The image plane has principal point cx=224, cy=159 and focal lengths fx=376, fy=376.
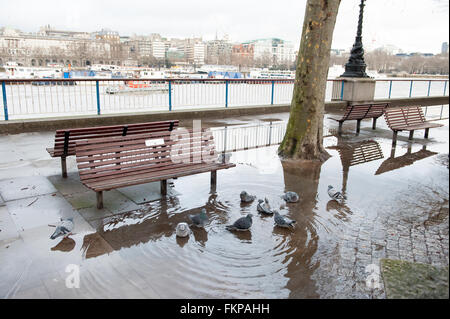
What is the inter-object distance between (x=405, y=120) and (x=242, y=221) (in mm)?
8167

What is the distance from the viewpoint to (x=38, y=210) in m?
5.14

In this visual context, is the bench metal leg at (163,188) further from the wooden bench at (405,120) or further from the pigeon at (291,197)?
the wooden bench at (405,120)

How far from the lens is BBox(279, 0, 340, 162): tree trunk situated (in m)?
7.62

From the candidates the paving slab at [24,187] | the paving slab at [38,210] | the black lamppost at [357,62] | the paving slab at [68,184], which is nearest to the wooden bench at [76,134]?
the paving slab at [68,184]

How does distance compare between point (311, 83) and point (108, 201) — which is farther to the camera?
point (311, 83)

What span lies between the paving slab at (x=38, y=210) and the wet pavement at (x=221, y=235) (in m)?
0.01

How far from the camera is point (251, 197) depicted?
18.7 feet

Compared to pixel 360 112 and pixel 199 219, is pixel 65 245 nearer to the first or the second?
pixel 199 219

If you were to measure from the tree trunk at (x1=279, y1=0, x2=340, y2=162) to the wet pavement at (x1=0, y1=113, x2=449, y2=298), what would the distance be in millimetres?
766

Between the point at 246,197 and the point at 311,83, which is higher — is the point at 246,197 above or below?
below

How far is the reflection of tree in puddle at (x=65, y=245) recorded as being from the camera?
4.10 metres

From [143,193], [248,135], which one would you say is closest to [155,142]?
[143,193]

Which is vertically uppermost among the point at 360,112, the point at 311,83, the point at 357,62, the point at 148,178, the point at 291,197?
the point at 357,62

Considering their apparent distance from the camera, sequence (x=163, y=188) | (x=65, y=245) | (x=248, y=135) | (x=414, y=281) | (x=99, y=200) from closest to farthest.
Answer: (x=414, y=281)
(x=65, y=245)
(x=99, y=200)
(x=163, y=188)
(x=248, y=135)
